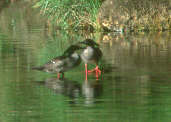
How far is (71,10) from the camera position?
22734mm

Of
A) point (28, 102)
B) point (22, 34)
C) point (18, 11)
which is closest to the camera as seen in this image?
point (28, 102)

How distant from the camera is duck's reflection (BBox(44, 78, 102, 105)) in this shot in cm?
940

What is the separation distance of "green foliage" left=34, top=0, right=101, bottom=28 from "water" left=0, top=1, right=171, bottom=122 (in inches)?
143

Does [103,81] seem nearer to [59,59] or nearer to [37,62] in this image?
[59,59]

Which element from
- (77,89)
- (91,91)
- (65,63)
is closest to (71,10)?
(65,63)

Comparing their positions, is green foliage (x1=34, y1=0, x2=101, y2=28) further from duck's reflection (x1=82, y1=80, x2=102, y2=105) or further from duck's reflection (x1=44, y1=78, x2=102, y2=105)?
duck's reflection (x1=82, y1=80, x2=102, y2=105)

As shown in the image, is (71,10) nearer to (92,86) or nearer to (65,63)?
(65,63)

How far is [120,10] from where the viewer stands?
23375 millimetres

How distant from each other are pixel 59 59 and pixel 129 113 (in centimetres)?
357

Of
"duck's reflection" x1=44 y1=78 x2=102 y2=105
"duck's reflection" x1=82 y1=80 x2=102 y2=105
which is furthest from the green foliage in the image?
"duck's reflection" x1=82 y1=80 x2=102 y2=105

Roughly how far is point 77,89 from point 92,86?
38cm

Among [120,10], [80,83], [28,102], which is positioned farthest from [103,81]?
[120,10]

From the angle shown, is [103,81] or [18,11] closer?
[103,81]

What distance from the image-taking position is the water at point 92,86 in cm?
814
